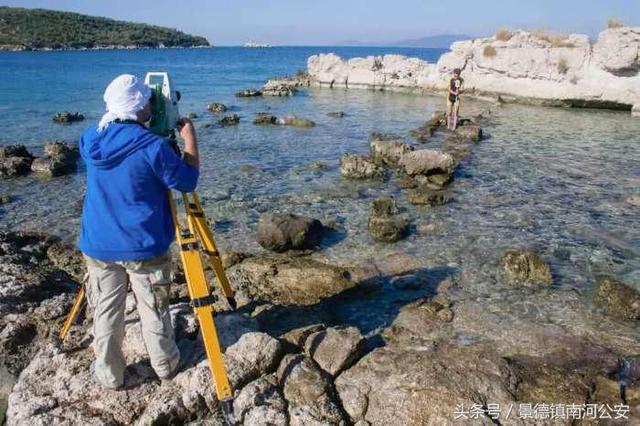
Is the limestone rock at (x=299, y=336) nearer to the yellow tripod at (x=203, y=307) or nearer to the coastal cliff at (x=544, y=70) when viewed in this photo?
the yellow tripod at (x=203, y=307)

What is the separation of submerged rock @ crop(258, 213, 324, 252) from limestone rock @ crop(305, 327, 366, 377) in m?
4.71

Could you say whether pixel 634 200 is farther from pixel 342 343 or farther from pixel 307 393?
pixel 307 393

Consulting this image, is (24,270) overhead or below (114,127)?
below

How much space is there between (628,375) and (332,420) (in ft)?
13.7

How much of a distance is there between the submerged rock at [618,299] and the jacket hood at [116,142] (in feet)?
26.4

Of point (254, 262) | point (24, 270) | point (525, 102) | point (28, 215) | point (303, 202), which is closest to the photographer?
point (24, 270)

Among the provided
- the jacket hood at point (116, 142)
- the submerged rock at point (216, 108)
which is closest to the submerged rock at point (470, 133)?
the submerged rock at point (216, 108)

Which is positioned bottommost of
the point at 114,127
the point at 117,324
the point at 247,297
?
the point at 247,297

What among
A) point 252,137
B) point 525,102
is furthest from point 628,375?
point 525,102

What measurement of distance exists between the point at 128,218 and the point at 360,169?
42.3 ft

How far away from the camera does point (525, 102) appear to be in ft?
128

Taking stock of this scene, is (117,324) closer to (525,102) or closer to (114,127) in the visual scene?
(114,127)

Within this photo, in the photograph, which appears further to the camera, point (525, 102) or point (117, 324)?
point (525, 102)

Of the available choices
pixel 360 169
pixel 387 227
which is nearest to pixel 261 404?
pixel 387 227
